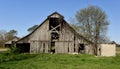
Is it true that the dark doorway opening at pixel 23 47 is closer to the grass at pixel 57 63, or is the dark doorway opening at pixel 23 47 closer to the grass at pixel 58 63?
the grass at pixel 58 63

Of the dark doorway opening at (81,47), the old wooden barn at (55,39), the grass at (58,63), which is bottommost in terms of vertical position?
the grass at (58,63)

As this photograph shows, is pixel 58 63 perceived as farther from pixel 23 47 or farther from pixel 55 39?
pixel 23 47

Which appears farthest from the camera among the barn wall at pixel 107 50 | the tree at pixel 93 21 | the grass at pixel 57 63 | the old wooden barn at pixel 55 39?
the tree at pixel 93 21

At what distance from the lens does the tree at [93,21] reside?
70.6 meters

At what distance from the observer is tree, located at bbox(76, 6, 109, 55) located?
232ft

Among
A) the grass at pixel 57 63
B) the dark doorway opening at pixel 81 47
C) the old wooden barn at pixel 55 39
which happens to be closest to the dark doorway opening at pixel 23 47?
the old wooden barn at pixel 55 39

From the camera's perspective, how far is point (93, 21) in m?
71.1

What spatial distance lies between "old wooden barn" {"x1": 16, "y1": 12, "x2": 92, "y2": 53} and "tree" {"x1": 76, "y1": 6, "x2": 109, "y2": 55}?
22.8 m

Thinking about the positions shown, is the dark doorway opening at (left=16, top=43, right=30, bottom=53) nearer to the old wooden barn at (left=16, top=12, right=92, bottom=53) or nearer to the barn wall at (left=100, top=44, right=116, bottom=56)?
the old wooden barn at (left=16, top=12, right=92, bottom=53)

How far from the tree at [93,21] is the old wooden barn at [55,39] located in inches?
899

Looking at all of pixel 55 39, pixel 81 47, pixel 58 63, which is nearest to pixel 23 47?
pixel 55 39

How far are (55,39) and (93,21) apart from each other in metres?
25.0

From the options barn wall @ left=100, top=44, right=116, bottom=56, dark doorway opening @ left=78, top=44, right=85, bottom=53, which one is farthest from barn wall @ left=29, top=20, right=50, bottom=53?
barn wall @ left=100, top=44, right=116, bottom=56

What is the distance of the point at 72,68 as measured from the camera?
21562mm
